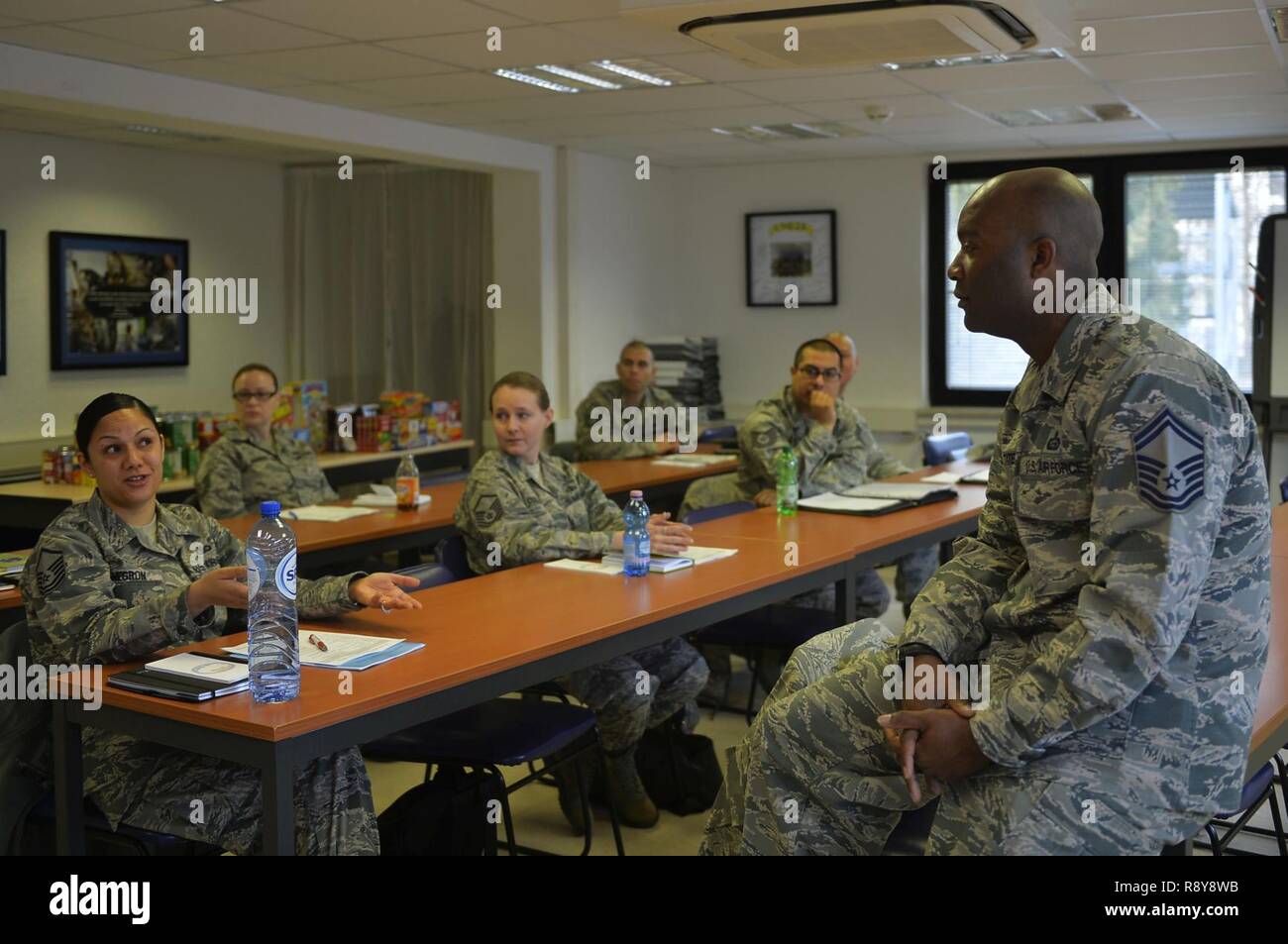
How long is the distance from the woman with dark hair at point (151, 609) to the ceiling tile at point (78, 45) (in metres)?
2.41

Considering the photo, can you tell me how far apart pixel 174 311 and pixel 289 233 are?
1.17 meters

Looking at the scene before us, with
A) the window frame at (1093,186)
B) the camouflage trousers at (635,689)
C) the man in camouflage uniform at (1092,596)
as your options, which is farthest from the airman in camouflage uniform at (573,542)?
the window frame at (1093,186)

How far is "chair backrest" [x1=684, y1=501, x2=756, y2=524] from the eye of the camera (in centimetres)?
472

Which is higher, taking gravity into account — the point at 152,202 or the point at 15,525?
the point at 152,202

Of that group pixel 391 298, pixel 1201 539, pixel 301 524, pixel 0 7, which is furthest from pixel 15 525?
pixel 1201 539

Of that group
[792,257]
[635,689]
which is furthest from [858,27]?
[792,257]

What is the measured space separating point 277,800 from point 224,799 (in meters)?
0.43

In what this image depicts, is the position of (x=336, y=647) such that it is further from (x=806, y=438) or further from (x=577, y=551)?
(x=806, y=438)

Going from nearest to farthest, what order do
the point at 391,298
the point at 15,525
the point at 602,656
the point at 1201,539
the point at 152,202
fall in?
the point at 1201,539 → the point at 602,656 → the point at 15,525 → the point at 152,202 → the point at 391,298

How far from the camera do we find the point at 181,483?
670 cm

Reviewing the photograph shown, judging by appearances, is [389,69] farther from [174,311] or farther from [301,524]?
[174,311]

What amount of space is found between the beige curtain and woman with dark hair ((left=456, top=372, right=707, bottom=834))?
456 cm

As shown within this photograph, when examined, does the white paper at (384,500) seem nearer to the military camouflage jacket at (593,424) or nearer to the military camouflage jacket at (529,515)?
the military camouflage jacket at (529,515)

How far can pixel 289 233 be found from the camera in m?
9.18
